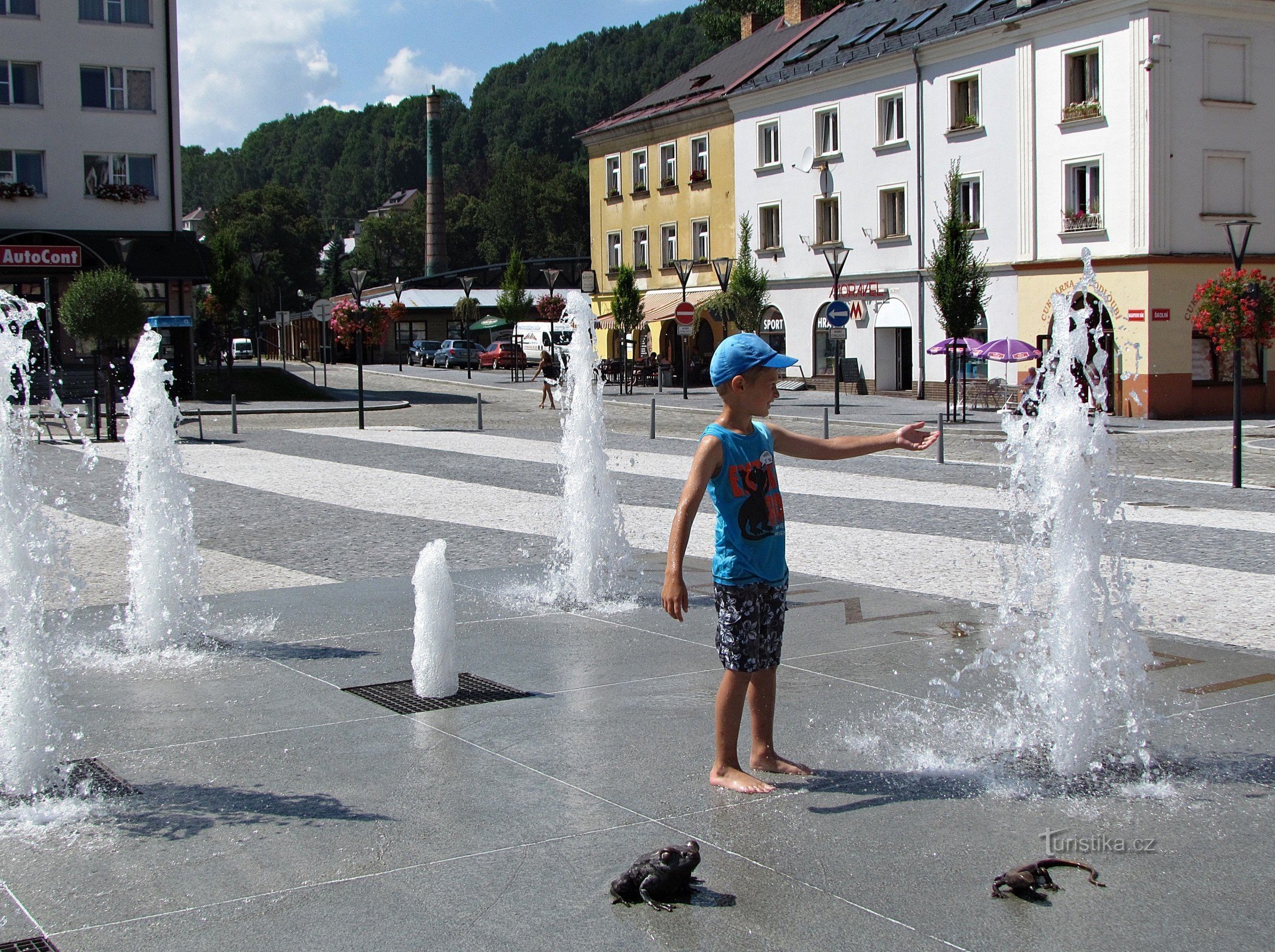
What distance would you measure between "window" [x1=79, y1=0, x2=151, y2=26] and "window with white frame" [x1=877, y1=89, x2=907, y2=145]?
21.9 m

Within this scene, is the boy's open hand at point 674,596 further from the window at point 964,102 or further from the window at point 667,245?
the window at point 667,245

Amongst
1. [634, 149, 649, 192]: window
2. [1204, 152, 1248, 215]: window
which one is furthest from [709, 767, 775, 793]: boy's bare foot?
[634, 149, 649, 192]: window

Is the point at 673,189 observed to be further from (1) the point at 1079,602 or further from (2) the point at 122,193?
(1) the point at 1079,602

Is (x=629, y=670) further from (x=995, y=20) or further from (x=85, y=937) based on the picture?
(x=995, y=20)

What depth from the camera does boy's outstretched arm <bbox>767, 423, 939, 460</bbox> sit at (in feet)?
17.2

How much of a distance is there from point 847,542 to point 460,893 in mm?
8343

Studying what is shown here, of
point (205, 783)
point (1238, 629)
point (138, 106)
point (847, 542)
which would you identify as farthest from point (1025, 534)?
point (138, 106)

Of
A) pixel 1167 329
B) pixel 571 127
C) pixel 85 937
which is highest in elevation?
pixel 571 127

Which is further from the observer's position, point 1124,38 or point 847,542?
point 1124,38

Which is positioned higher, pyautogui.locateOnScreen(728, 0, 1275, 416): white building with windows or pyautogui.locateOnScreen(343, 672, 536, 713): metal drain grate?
pyautogui.locateOnScreen(728, 0, 1275, 416): white building with windows

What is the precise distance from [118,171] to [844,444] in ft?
129

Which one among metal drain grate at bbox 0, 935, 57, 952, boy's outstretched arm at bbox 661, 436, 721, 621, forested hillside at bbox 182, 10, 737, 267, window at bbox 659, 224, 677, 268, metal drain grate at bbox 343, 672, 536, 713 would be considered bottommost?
metal drain grate at bbox 0, 935, 57, 952

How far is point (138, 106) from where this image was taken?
1580 inches

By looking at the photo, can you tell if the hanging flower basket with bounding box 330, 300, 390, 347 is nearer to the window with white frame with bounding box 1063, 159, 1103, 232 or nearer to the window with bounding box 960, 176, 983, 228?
the window with bounding box 960, 176, 983, 228
